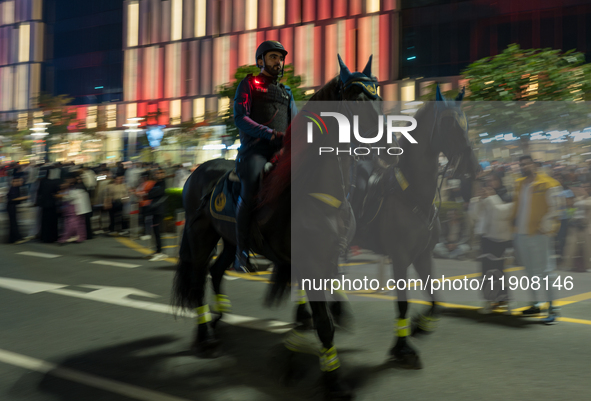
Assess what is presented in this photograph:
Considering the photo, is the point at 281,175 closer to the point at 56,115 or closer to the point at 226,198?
the point at 226,198

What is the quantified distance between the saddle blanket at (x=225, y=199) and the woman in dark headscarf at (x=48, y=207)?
10.4 metres

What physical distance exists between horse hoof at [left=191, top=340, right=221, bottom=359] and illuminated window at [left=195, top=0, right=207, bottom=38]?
39953 millimetres

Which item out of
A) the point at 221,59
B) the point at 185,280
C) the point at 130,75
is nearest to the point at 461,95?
the point at 185,280

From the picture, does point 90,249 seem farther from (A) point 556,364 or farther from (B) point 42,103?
(B) point 42,103

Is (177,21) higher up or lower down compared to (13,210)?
higher up

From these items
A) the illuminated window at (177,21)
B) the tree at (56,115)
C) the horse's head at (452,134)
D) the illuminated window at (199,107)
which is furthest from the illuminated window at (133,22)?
the horse's head at (452,134)

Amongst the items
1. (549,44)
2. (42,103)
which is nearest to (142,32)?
(42,103)

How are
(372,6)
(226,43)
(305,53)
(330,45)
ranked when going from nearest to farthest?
(372,6) → (330,45) → (305,53) → (226,43)

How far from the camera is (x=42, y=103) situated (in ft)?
140

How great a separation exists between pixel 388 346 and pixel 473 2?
30366 mm

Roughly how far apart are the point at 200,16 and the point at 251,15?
471 centimetres

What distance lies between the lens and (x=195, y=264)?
617 centimetres

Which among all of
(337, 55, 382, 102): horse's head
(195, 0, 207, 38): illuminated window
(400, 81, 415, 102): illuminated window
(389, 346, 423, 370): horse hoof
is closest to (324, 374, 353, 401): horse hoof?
(389, 346, 423, 370): horse hoof

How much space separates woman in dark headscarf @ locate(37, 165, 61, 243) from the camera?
14773mm
